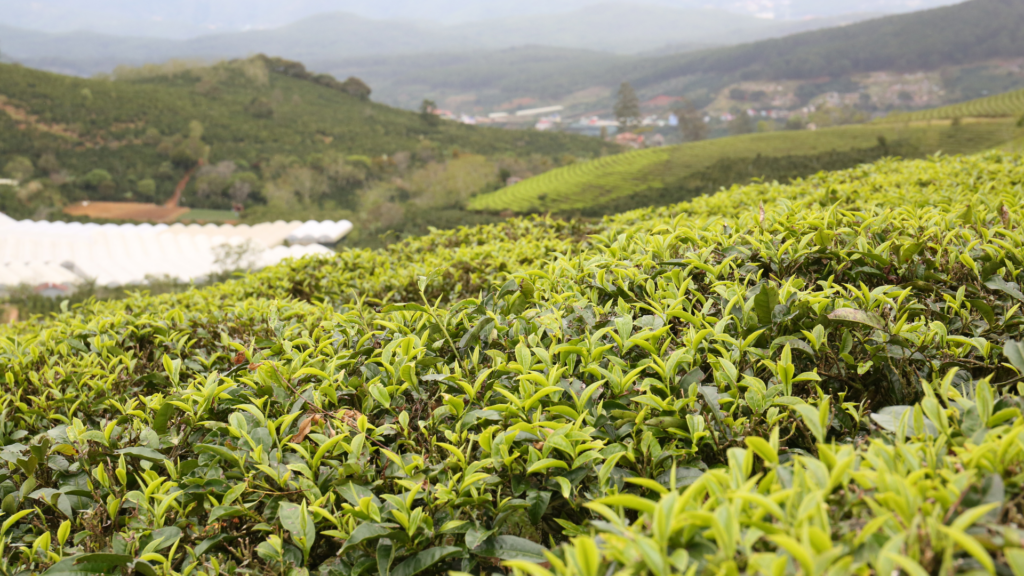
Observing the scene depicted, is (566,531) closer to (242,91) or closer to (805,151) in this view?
(805,151)

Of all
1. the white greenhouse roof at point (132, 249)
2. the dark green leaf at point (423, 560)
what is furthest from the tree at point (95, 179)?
the dark green leaf at point (423, 560)

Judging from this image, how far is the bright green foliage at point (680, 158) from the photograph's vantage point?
109 feet

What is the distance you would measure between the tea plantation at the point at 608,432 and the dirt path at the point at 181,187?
2161 inches

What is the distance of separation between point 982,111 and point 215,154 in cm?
6661

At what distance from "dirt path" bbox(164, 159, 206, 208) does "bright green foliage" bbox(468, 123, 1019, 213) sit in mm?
29648

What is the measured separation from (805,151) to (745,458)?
4286 cm

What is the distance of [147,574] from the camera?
A: 1.14m

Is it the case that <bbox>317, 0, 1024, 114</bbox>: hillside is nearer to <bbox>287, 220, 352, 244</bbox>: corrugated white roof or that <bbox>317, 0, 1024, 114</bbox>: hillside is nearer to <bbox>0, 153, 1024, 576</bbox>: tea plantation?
<bbox>287, 220, 352, 244</bbox>: corrugated white roof

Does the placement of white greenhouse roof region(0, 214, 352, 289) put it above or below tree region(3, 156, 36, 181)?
below

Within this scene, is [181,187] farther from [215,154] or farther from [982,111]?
[982,111]

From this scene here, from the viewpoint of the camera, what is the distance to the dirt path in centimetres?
4827

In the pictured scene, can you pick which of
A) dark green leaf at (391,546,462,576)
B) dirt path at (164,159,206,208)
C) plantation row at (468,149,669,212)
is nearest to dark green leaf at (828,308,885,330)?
dark green leaf at (391,546,462,576)

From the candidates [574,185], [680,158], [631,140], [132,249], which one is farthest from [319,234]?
[631,140]

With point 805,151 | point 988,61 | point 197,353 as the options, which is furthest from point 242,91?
point 988,61
